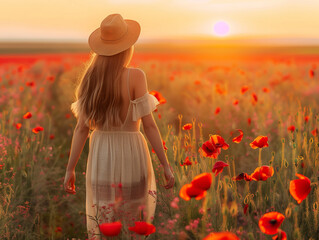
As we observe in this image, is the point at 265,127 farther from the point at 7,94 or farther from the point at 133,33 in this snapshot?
the point at 7,94

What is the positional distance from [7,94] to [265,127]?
484 centimetres

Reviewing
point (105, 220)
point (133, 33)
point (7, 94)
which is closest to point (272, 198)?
point (105, 220)

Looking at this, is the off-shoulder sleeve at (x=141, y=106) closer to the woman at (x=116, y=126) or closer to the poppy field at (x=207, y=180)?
the woman at (x=116, y=126)

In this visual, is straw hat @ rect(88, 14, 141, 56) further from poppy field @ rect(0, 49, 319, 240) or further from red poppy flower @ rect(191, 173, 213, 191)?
red poppy flower @ rect(191, 173, 213, 191)

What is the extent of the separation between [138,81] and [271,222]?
102cm

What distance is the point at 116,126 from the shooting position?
2.29 metres

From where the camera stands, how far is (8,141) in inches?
156

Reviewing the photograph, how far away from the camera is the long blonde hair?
219 centimetres

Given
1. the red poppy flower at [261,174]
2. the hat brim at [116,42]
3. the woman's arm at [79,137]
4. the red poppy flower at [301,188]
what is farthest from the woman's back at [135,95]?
the red poppy flower at [301,188]

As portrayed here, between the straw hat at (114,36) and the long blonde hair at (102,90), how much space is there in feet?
0.14

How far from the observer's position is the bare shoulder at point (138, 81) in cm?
218

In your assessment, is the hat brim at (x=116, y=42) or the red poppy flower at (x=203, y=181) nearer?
the red poppy flower at (x=203, y=181)

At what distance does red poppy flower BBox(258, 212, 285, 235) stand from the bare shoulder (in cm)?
94

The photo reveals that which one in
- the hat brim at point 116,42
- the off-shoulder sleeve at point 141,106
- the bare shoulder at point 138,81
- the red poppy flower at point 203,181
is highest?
the hat brim at point 116,42
